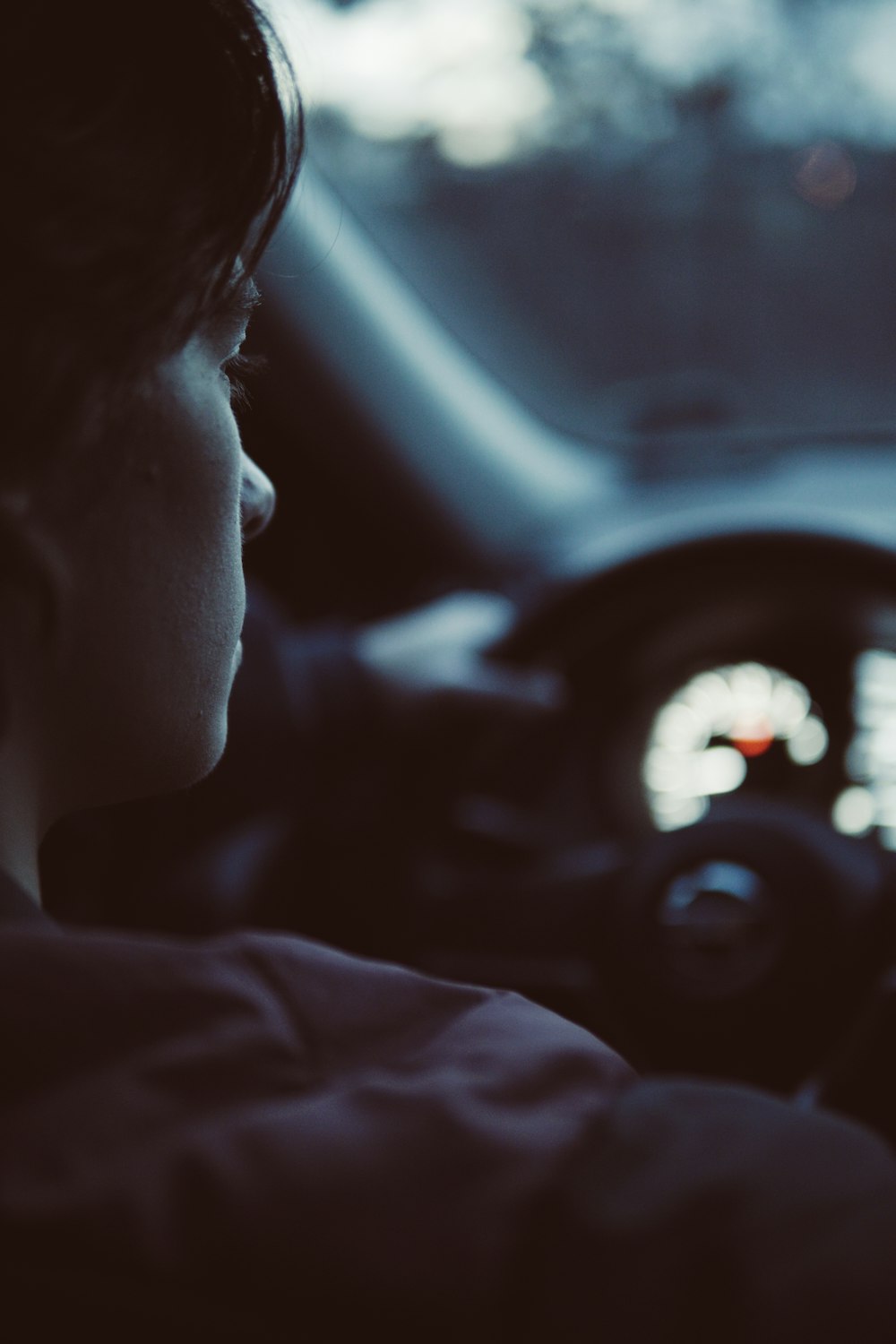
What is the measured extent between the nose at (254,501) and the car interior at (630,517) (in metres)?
0.86

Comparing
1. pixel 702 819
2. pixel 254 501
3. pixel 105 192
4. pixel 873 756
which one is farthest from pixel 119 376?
pixel 873 756

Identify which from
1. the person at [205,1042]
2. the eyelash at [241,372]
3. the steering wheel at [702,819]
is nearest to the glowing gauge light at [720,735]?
the steering wheel at [702,819]

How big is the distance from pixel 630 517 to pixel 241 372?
4.86ft

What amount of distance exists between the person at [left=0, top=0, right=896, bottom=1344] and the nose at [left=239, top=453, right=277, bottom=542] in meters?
0.11

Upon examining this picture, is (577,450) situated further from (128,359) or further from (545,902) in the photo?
(128,359)

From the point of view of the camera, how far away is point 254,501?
73 centimetres

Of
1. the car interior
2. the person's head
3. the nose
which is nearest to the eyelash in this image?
the nose

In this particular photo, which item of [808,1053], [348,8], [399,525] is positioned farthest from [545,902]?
[348,8]

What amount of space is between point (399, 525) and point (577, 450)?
16.2 inches

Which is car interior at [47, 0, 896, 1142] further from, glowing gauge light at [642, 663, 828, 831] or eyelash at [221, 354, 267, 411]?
eyelash at [221, 354, 267, 411]

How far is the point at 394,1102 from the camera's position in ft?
1.44

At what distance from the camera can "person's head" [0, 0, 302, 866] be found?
51cm

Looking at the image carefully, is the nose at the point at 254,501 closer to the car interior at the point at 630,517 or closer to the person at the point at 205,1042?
the person at the point at 205,1042

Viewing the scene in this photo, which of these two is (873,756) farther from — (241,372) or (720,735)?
(241,372)
